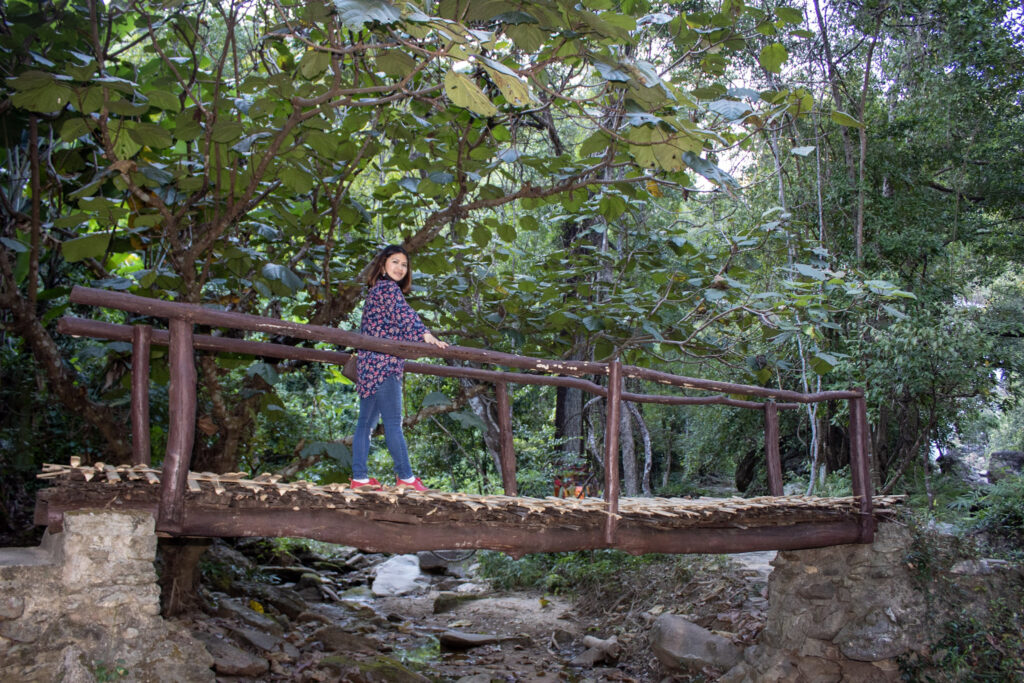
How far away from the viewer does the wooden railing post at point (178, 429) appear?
9.84 ft

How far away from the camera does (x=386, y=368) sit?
12.5 ft

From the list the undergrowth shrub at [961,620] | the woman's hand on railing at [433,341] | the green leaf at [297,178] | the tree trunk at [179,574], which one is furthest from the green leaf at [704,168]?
the tree trunk at [179,574]

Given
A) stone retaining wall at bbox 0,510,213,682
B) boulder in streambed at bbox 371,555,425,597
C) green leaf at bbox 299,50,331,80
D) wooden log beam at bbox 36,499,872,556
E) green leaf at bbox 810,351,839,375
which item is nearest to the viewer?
stone retaining wall at bbox 0,510,213,682

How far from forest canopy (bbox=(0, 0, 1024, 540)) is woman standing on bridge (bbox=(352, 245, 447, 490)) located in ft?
2.87

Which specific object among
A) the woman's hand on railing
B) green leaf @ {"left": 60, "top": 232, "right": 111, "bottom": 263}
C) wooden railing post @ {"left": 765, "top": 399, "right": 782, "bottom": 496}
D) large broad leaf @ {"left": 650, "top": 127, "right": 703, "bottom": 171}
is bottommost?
wooden railing post @ {"left": 765, "top": 399, "right": 782, "bottom": 496}

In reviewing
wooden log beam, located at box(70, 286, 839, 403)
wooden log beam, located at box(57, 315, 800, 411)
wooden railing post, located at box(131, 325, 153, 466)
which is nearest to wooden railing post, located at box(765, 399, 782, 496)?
wooden log beam, located at box(57, 315, 800, 411)

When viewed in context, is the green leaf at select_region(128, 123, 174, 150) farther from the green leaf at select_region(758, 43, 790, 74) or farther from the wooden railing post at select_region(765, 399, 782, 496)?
the wooden railing post at select_region(765, 399, 782, 496)

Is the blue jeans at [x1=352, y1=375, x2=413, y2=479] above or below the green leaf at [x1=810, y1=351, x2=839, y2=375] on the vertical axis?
below

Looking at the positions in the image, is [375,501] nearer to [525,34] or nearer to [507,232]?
[525,34]

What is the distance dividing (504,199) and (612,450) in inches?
70.2

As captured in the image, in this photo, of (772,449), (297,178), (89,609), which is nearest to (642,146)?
(297,178)

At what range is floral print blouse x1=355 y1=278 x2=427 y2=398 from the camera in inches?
150

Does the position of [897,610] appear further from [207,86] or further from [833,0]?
[833,0]

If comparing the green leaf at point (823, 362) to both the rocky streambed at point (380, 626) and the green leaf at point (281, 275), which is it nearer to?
the rocky streambed at point (380, 626)
